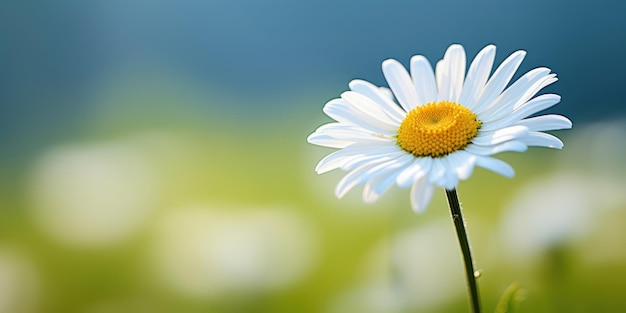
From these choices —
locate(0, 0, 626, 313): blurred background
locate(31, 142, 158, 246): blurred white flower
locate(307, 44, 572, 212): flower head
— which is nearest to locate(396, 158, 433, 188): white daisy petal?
locate(307, 44, 572, 212): flower head

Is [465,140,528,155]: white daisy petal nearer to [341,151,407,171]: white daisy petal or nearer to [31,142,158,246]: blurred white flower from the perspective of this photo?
[341,151,407,171]: white daisy petal

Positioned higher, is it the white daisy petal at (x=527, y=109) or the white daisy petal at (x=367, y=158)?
the white daisy petal at (x=527, y=109)

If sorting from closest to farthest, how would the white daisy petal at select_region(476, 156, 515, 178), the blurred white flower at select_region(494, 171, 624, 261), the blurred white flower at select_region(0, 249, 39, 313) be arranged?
1. the white daisy petal at select_region(476, 156, 515, 178)
2. the blurred white flower at select_region(494, 171, 624, 261)
3. the blurred white flower at select_region(0, 249, 39, 313)

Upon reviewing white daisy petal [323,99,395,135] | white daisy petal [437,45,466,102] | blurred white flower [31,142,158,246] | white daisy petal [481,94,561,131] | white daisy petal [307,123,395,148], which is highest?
blurred white flower [31,142,158,246]

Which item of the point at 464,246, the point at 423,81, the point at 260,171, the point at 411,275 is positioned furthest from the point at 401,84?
the point at 260,171

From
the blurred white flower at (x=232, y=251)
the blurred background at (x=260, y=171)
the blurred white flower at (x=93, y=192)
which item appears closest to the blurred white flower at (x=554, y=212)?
the blurred background at (x=260, y=171)

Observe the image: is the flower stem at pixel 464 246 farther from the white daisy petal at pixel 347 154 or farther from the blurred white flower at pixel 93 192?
the blurred white flower at pixel 93 192

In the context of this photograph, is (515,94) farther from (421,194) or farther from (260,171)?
(260,171)
